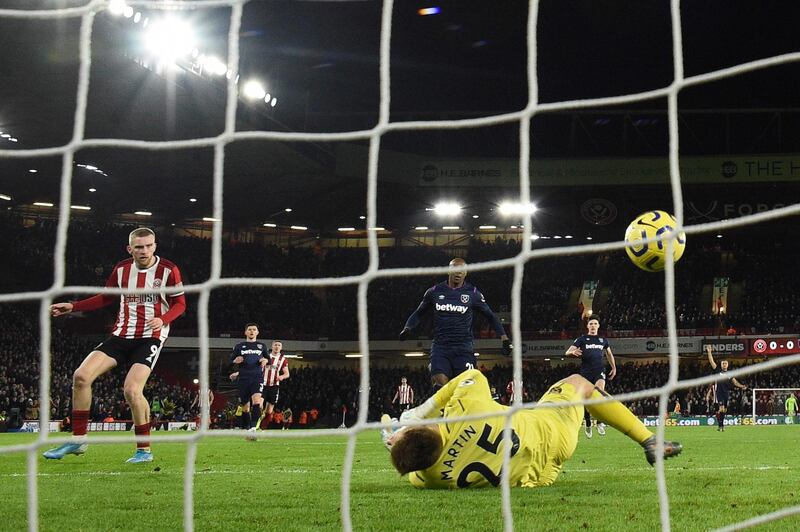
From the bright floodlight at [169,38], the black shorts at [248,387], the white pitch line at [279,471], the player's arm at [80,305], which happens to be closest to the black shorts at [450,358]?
the white pitch line at [279,471]

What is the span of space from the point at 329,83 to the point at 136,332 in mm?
19720

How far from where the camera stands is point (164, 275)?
21.7 feet

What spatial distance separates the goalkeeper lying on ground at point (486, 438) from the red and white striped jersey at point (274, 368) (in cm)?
1010

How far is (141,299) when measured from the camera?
21.7ft

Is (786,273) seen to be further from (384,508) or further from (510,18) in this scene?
(384,508)

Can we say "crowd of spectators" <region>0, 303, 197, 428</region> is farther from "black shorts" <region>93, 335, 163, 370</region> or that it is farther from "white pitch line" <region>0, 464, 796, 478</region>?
"white pitch line" <region>0, 464, 796, 478</region>

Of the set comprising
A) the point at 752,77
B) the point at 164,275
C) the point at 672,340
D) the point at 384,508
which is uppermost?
the point at 752,77

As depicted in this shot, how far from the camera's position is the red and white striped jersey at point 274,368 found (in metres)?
14.9

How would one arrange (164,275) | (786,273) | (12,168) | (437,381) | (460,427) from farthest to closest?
(786,273) < (12,168) < (437,381) < (164,275) < (460,427)

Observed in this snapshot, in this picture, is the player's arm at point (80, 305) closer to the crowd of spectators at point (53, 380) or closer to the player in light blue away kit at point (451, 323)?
the player in light blue away kit at point (451, 323)

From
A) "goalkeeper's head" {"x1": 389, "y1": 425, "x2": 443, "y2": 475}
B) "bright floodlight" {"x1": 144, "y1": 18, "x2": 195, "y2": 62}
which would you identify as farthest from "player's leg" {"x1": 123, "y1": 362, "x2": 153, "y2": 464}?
"bright floodlight" {"x1": 144, "y1": 18, "x2": 195, "y2": 62}

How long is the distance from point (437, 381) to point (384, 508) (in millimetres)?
4512

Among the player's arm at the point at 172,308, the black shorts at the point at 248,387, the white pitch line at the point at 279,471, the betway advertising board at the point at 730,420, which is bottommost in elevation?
the betway advertising board at the point at 730,420

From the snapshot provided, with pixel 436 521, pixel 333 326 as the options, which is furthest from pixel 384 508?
pixel 333 326
